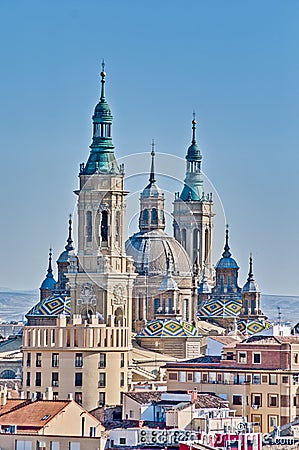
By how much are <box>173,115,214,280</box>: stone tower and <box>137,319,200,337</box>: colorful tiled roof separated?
1562 centimetres

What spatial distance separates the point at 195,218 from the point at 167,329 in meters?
19.2

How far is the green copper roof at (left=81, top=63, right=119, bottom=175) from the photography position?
93.9m

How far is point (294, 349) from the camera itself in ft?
245

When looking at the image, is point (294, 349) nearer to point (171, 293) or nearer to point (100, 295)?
point (100, 295)

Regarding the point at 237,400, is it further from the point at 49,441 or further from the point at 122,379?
the point at 49,441

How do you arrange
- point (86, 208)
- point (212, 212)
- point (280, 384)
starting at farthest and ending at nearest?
point (212, 212) → point (86, 208) → point (280, 384)

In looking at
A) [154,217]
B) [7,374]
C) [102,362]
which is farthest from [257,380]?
[154,217]

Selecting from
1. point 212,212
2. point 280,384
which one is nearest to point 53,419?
point 280,384

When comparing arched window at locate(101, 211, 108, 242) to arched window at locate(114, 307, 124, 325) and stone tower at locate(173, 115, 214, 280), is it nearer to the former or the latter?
arched window at locate(114, 307, 124, 325)

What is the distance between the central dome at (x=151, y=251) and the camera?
354ft

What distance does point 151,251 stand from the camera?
108 meters

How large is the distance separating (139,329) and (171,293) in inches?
95.2

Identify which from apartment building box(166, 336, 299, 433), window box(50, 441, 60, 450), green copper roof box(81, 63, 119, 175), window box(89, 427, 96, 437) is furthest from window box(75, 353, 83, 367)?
window box(50, 441, 60, 450)

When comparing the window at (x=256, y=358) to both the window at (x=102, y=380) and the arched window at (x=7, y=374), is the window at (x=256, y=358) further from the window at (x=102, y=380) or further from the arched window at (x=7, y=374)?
the arched window at (x=7, y=374)
